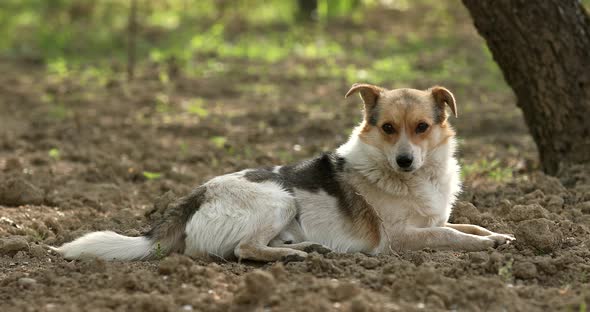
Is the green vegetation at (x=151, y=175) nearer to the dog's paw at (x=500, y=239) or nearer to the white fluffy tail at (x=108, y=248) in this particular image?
the white fluffy tail at (x=108, y=248)

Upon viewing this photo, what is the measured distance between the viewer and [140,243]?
18.4ft

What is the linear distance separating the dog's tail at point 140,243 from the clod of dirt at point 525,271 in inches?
86.0

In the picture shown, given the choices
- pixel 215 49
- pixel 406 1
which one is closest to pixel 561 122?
pixel 215 49

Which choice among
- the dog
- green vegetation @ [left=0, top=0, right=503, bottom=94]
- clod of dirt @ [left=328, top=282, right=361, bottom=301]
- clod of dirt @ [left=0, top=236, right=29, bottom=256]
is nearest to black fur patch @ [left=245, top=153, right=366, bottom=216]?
the dog

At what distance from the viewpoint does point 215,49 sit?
16688 millimetres

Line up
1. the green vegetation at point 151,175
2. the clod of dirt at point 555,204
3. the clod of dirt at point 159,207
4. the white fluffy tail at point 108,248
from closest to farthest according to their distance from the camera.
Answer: the white fluffy tail at point 108,248, the clod of dirt at point 555,204, the clod of dirt at point 159,207, the green vegetation at point 151,175

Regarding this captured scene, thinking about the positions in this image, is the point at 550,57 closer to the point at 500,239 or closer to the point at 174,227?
the point at 500,239

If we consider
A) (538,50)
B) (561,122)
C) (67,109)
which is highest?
(538,50)

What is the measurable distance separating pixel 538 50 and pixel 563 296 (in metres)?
3.57

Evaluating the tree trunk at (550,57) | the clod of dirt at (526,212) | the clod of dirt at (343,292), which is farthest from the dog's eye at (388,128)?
the tree trunk at (550,57)

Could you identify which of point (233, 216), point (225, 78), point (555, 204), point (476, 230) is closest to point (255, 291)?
point (233, 216)

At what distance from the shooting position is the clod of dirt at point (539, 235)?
5.46 metres

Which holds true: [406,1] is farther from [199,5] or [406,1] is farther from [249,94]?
[249,94]

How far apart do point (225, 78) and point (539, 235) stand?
941cm
